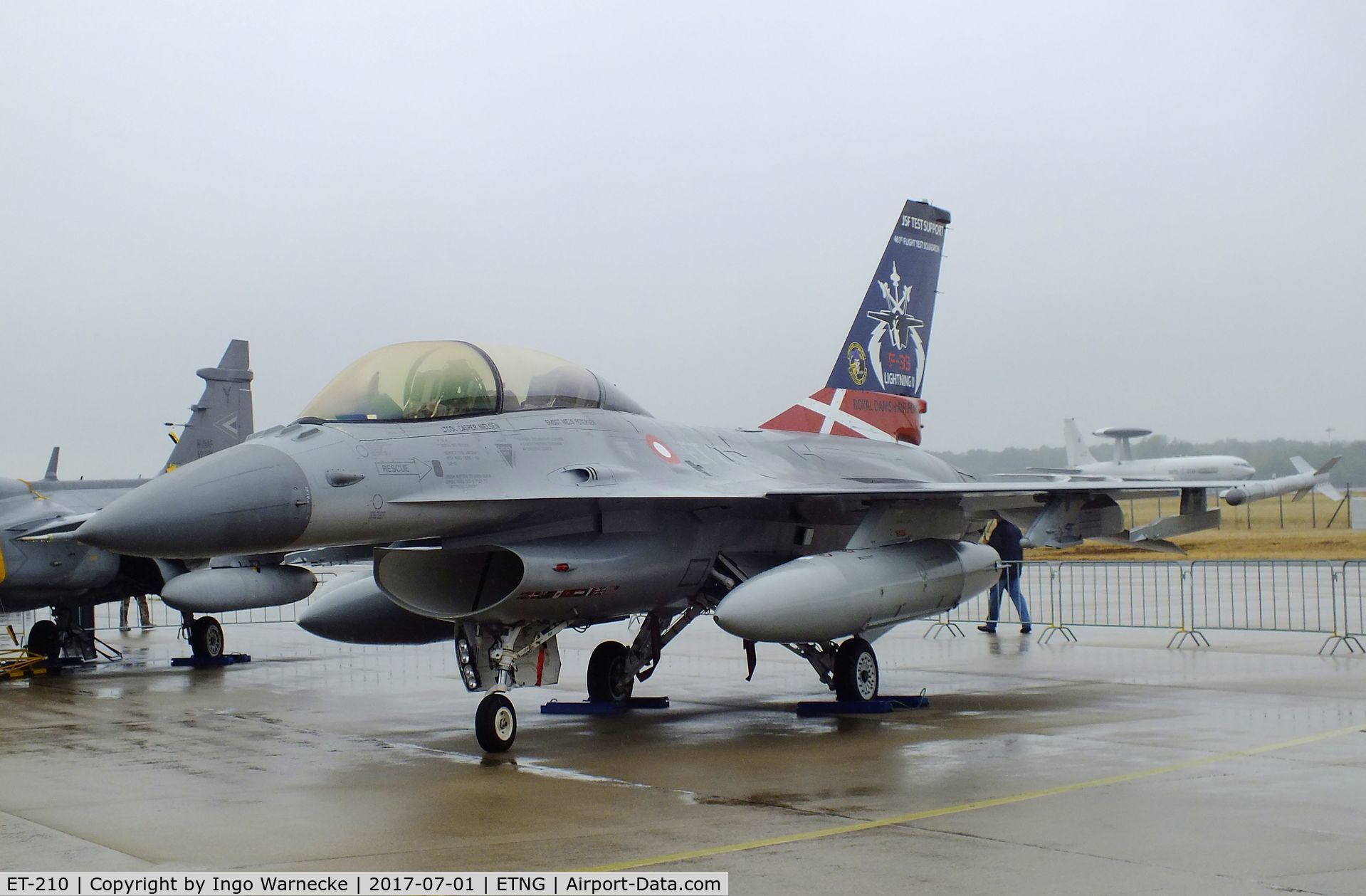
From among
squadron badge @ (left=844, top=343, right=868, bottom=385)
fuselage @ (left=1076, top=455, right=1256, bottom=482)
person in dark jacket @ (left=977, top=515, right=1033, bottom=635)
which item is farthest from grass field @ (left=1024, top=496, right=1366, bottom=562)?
squadron badge @ (left=844, top=343, right=868, bottom=385)

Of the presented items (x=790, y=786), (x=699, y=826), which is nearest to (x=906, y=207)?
(x=790, y=786)

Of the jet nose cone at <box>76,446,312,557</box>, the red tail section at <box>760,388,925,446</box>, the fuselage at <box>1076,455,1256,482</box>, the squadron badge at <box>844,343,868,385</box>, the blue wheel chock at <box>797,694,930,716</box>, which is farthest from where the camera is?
the fuselage at <box>1076,455,1256,482</box>

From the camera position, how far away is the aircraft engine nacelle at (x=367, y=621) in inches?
386

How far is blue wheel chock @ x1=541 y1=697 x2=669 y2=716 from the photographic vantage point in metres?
10.2

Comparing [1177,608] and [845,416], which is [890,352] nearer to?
[845,416]

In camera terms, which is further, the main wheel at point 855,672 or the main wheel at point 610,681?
the main wheel at point 610,681

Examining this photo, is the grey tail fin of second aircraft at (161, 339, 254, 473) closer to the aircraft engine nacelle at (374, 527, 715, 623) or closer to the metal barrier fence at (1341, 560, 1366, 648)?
the aircraft engine nacelle at (374, 527, 715, 623)

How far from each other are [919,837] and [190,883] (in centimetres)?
285

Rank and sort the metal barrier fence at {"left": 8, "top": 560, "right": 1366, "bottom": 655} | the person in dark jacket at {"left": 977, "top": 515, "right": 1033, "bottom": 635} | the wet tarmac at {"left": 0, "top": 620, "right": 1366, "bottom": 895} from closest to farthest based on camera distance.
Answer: the wet tarmac at {"left": 0, "top": 620, "right": 1366, "bottom": 895}
the metal barrier fence at {"left": 8, "top": 560, "right": 1366, "bottom": 655}
the person in dark jacket at {"left": 977, "top": 515, "right": 1033, "bottom": 635}

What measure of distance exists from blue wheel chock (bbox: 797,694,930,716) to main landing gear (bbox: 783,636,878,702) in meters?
0.06

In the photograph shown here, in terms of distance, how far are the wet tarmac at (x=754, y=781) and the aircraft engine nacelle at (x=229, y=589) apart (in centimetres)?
113

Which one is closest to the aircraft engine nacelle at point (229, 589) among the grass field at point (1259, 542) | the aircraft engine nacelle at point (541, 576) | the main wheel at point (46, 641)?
the main wheel at point (46, 641)

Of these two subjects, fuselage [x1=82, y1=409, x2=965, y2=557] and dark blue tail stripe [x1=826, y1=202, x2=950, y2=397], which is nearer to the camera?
fuselage [x1=82, y1=409, x2=965, y2=557]

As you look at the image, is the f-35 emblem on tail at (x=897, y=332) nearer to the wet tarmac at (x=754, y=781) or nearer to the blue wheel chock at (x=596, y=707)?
the wet tarmac at (x=754, y=781)
